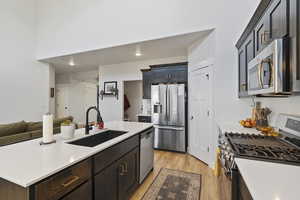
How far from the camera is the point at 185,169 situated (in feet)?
8.86

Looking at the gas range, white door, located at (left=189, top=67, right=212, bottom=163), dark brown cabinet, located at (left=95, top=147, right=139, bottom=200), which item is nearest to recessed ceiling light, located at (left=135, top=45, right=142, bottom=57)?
white door, located at (left=189, top=67, right=212, bottom=163)

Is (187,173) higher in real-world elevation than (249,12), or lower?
lower

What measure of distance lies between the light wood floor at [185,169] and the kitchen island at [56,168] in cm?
77

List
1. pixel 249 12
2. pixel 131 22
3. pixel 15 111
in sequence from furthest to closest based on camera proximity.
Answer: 1. pixel 15 111
2. pixel 131 22
3. pixel 249 12

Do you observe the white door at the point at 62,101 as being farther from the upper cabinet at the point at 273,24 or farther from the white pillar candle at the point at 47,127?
the upper cabinet at the point at 273,24

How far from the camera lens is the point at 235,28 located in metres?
2.60

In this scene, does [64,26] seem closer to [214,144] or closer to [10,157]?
[10,157]

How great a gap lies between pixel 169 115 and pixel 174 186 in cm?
175

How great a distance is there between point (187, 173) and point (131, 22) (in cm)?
362

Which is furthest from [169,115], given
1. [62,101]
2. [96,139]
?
[62,101]

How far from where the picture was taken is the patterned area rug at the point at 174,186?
192 centimetres

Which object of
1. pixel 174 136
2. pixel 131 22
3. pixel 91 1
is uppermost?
pixel 91 1

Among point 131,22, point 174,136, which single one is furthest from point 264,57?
point 131,22

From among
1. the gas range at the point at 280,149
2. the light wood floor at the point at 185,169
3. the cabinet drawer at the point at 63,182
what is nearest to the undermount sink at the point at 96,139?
the cabinet drawer at the point at 63,182
